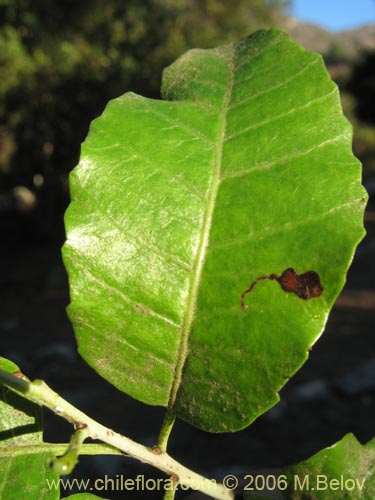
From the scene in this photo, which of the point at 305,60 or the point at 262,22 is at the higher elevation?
the point at 305,60

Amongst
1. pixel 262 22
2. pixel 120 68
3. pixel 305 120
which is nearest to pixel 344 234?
pixel 305 120

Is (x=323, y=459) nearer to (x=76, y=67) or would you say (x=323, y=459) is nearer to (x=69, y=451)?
(x=69, y=451)

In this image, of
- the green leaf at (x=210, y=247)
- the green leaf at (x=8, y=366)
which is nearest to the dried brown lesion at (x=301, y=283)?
the green leaf at (x=210, y=247)

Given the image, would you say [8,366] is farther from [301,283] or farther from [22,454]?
[301,283]

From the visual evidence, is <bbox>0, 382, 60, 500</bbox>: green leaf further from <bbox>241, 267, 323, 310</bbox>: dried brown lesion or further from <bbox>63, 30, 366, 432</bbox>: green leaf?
<bbox>241, 267, 323, 310</bbox>: dried brown lesion

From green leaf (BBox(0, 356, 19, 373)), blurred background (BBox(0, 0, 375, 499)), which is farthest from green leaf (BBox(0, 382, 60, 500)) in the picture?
blurred background (BBox(0, 0, 375, 499))

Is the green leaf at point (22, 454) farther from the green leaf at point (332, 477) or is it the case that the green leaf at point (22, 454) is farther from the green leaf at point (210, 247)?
the green leaf at point (332, 477)

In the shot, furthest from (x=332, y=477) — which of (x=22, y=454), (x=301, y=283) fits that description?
(x=22, y=454)
